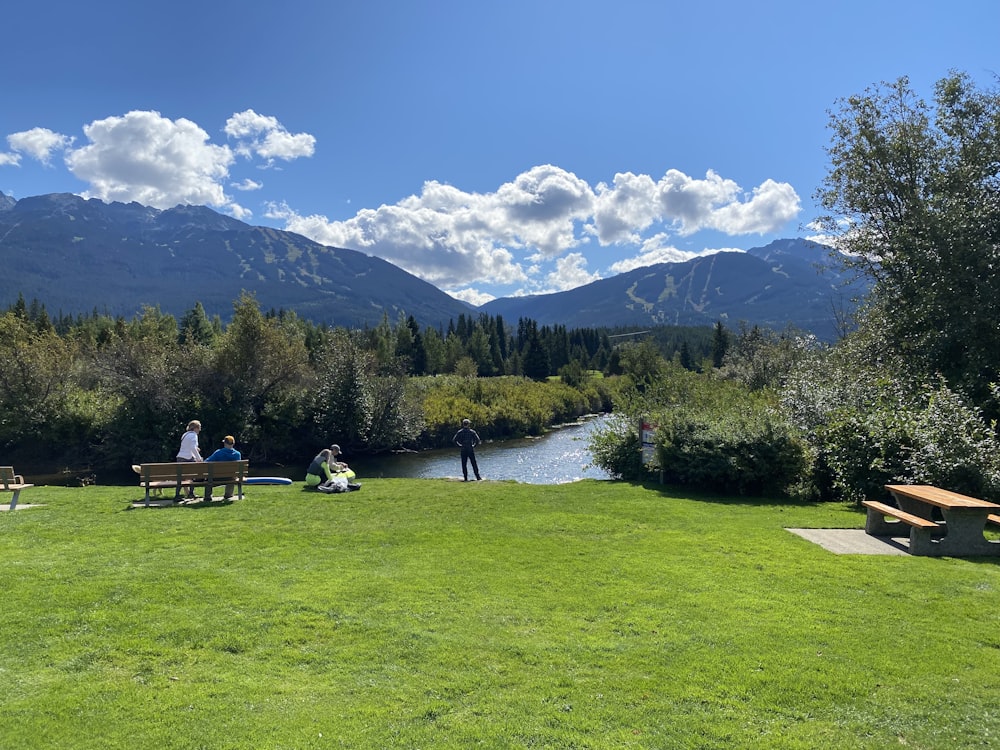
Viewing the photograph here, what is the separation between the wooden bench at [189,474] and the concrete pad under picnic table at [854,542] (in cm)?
1150

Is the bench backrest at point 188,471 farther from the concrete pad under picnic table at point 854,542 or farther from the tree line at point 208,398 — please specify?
the tree line at point 208,398

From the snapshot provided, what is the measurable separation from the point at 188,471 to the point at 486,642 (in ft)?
32.7

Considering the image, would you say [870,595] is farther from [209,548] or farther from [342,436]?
[342,436]

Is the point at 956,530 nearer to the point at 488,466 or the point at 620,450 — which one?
the point at 620,450

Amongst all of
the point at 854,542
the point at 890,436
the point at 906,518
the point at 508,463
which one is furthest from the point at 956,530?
the point at 508,463

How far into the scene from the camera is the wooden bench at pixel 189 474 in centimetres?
1294

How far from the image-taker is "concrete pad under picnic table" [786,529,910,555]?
364 inches

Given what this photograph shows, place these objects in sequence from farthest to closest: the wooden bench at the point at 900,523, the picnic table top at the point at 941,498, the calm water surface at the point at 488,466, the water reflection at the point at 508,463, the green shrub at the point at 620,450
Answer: the water reflection at the point at 508,463
the calm water surface at the point at 488,466
the green shrub at the point at 620,450
the wooden bench at the point at 900,523
the picnic table top at the point at 941,498

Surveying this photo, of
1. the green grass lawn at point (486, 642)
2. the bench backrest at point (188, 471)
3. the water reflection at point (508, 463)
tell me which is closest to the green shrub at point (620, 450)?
the water reflection at point (508, 463)

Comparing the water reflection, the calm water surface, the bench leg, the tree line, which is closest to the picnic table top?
the bench leg

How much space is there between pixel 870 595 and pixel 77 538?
1139cm

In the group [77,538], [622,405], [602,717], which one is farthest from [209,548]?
[622,405]

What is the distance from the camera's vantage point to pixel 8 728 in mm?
4082

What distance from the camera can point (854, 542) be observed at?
9844mm
